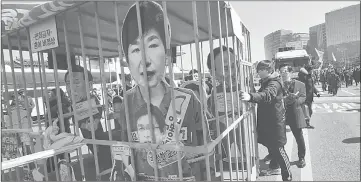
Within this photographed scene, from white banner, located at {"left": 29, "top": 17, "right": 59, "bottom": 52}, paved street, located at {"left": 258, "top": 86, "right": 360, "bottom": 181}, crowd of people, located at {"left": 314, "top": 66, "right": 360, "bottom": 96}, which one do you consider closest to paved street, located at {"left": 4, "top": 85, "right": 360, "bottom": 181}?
paved street, located at {"left": 258, "top": 86, "right": 360, "bottom": 181}

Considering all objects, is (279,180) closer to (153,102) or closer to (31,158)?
(153,102)

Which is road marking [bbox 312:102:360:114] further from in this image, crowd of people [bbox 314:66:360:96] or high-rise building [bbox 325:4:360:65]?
high-rise building [bbox 325:4:360:65]

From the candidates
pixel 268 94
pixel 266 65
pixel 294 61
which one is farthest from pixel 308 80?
pixel 268 94

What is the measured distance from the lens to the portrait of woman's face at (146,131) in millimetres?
2021

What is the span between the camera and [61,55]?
450cm

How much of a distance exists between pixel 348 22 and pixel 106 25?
7.66ft

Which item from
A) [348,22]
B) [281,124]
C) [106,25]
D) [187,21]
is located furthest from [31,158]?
[281,124]

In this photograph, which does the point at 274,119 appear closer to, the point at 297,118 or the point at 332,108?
the point at 297,118

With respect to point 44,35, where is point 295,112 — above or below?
below

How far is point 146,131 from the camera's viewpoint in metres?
2.06

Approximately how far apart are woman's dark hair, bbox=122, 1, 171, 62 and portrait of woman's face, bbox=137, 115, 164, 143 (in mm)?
523

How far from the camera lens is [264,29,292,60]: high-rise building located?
2.54 meters

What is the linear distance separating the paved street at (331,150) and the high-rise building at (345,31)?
33 centimetres

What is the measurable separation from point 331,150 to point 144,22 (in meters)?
4.21
